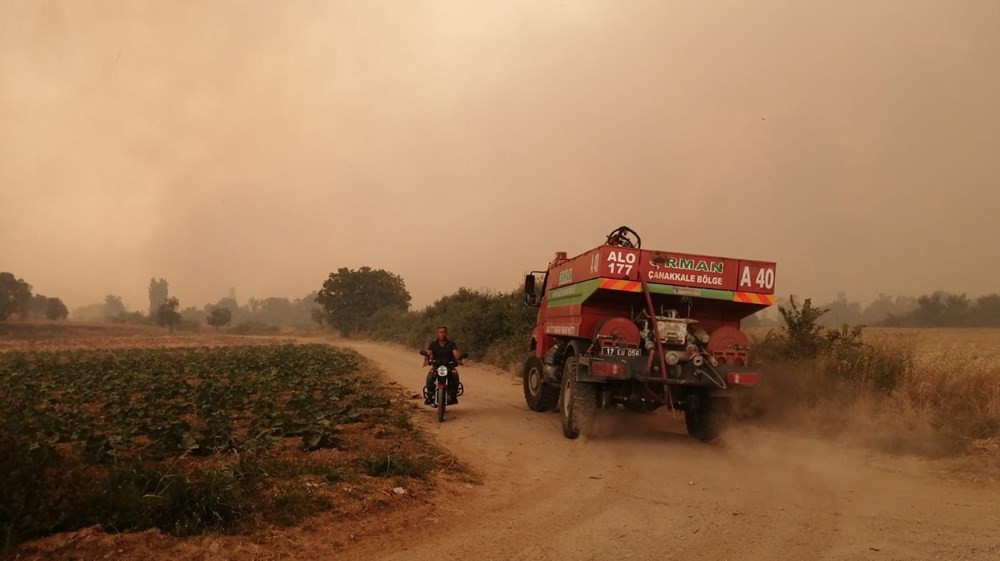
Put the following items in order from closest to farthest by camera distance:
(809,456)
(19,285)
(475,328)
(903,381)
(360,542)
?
1. (360,542)
2. (809,456)
3. (903,381)
4. (475,328)
5. (19,285)

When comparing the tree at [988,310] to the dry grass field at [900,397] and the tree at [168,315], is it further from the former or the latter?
the tree at [168,315]

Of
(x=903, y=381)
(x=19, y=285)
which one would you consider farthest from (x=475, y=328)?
(x=19, y=285)

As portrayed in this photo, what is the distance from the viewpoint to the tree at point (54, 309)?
3917 inches

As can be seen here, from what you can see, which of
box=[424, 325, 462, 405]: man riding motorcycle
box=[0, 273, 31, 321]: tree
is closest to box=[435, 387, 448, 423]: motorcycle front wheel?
box=[424, 325, 462, 405]: man riding motorcycle

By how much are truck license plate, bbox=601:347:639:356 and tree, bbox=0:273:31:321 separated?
8471cm

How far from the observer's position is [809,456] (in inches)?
366

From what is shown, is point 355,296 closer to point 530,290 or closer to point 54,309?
point 54,309

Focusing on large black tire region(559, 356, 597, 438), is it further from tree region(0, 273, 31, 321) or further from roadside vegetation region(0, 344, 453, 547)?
tree region(0, 273, 31, 321)

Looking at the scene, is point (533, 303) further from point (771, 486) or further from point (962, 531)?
point (962, 531)

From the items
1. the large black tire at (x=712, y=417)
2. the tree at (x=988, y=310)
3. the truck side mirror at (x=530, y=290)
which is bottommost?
the large black tire at (x=712, y=417)

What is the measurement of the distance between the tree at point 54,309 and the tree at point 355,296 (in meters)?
53.7

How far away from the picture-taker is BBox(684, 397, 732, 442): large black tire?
399 inches

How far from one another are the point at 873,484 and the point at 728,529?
3.15 metres

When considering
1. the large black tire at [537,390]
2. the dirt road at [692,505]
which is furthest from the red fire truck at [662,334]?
the large black tire at [537,390]
